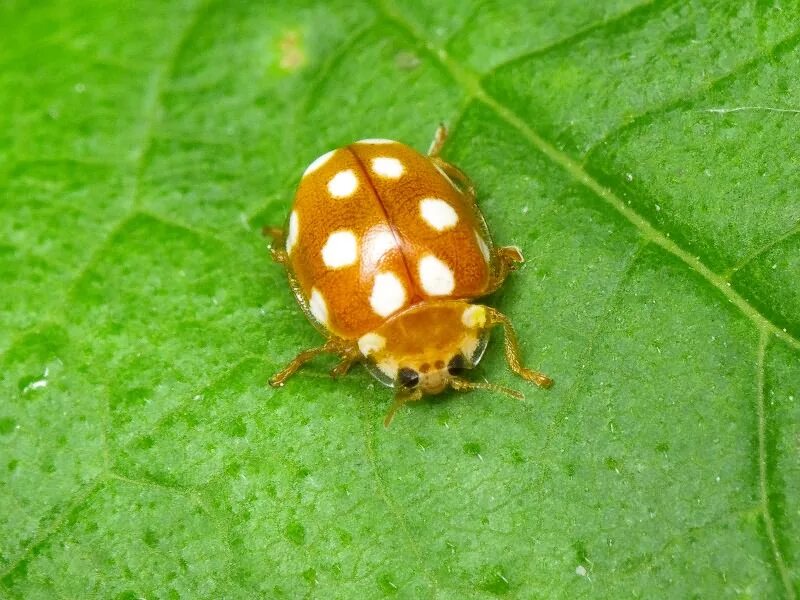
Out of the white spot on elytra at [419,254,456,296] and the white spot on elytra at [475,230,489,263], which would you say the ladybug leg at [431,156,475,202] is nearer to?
the white spot on elytra at [475,230,489,263]

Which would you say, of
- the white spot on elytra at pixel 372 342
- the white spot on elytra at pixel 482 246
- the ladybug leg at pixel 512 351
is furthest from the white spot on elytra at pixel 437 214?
the white spot on elytra at pixel 372 342

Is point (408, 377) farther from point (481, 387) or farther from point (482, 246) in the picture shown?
point (482, 246)

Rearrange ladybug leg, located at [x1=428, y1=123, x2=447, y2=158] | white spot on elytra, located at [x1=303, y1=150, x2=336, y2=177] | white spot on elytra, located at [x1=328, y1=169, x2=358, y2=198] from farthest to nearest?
1. ladybug leg, located at [x1=428, y1=123, x2=447, y2=158]
2. white spot on elytra, located at [x1=303, y1=150, x2=336, y2=177]
3. white spot on elytra, located at [x1=328, y1=169, x2=358, y2=198]

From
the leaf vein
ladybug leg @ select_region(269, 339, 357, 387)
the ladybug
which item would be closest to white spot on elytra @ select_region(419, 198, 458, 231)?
the ladybug

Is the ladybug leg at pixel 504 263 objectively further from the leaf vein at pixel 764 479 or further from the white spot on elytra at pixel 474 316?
the leaf vein at pixel 764 479

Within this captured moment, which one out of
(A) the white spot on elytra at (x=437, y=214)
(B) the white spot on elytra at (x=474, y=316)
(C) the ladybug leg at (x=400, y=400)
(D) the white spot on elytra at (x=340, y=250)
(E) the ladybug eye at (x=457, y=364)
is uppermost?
(A) the white spot on elytra at (x=437, y=214)

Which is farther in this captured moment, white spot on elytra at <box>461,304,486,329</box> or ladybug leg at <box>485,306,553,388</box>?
white spot on elytra at <box>461,304,486,329</box>
